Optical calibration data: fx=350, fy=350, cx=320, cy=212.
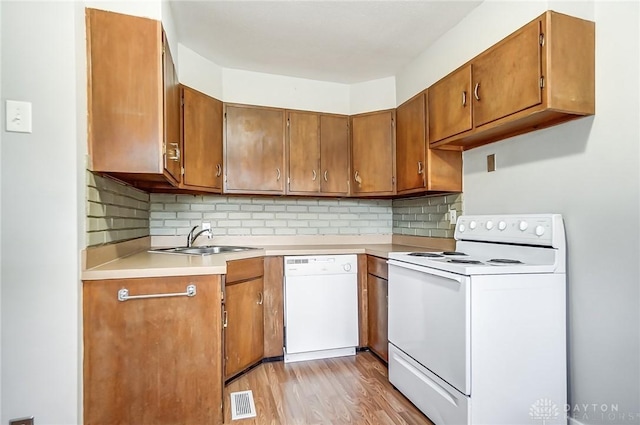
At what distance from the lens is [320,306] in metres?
2.75

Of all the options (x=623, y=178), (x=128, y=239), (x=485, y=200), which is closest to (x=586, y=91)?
(x=623, y=178)

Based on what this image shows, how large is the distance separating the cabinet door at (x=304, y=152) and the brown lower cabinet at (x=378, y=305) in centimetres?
83

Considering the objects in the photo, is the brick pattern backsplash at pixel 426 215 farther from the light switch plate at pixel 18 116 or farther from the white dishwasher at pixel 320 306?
the light switch plate at pixel 18 116

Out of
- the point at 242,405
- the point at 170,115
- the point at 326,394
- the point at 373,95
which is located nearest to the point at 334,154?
the point at 373,95

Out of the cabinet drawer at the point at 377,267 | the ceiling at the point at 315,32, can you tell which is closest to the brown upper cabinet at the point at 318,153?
the ceiling at the point at 315,32

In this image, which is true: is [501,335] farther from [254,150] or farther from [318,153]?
[254,150]

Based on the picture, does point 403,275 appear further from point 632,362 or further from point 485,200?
point 632,362

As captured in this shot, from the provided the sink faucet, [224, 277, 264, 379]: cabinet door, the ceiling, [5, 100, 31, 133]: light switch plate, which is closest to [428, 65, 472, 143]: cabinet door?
the ceiling

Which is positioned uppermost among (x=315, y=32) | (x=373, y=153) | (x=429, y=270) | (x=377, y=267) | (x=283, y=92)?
(x=315, y=32)

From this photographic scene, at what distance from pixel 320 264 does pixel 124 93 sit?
173cm

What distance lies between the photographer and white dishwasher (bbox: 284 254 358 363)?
2.69 meters

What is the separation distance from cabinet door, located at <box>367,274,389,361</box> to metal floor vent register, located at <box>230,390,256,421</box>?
101 centimetres

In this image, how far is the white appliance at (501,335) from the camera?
5.25ft

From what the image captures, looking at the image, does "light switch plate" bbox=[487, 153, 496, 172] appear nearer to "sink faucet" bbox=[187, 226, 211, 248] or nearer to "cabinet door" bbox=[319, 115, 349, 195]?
"cabinet door" bbox=[319, 115, 349, 195]
